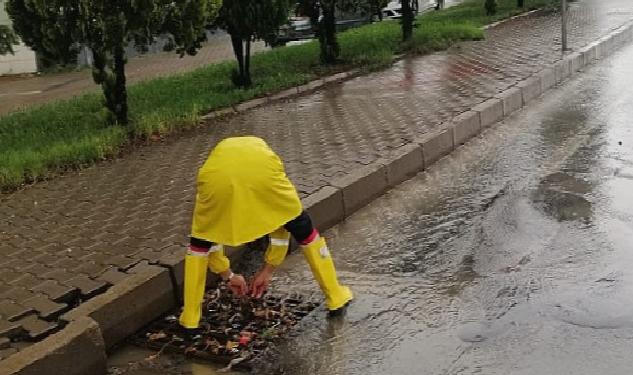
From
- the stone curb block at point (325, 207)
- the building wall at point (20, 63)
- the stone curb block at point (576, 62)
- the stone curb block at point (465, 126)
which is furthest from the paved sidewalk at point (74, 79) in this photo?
the stone curb block at point (325, 207)

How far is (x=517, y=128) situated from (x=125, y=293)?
5.53 metres

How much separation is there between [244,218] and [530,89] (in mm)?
6844

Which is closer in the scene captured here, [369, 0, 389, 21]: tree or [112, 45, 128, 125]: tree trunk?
[112, 45, 128, 125]: tree trunk

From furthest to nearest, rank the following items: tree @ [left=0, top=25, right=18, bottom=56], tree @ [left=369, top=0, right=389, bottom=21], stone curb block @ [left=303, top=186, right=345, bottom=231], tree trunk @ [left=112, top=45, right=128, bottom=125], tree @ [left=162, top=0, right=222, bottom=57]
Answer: tree @ [left=369, top=0, right=389, bottom=21] → tree trunk @ [left=112, top=45, right=128, bottom=125] → tree @ [left=162, top=0, right=222, bottom=57] → tree @ [left=0, top=25, right=18, bottom=56] → stone curb block @ [left=303, top=186, right=345, bottom=231]

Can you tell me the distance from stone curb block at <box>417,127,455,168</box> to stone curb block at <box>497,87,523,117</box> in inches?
63.1

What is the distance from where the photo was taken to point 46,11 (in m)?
8.02

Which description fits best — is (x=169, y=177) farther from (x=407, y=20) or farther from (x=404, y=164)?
(x=407, y=20)

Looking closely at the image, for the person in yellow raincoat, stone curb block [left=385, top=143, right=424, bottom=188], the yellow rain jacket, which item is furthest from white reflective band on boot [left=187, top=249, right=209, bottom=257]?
stone curb block [left=385, top=143, right=424, bottom=188]

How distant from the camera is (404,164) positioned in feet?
23.0

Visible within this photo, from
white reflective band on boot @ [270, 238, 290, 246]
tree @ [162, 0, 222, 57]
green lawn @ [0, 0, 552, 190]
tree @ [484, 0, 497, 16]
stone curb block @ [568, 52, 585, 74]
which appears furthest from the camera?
tree @ [484, 0, 497, 16]

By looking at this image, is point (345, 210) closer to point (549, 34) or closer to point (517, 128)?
point (517, 128)

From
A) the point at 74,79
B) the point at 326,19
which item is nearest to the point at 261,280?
the point at 326,19

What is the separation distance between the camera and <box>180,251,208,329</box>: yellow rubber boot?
4.29m

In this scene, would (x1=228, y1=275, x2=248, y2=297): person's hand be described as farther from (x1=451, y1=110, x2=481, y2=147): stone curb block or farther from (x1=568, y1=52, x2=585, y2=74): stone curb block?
(x1=568, y1=52, x2=585, y2=74): stone curb block
